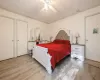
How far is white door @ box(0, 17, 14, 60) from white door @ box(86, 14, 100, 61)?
4024 mm

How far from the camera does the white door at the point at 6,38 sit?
10.9ft

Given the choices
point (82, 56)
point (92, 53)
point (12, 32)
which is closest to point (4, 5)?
point (12, 32)

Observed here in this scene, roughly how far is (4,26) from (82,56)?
4134 millimetres

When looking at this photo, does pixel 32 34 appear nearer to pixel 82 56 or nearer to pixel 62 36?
pixel 62 36

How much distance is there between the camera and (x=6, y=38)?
11.4ft

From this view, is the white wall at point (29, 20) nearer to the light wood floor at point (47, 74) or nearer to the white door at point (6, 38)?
the white door at point (6, 38)

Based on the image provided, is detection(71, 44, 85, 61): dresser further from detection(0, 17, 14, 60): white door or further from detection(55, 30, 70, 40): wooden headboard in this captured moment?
detection(0, 17, 14, 60): white door

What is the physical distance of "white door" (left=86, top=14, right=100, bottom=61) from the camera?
10.8 feet

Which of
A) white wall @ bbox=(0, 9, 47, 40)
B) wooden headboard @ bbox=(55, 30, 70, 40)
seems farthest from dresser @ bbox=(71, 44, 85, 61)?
white wall @ bbox=(0, 9, 47, 40)

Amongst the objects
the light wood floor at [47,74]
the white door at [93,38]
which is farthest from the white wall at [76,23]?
the light wood floor at [47,74]

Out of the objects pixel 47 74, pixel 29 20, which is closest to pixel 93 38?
pixel 47 74

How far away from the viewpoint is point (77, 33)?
3932 mm

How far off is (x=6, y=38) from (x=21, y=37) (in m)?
0.84

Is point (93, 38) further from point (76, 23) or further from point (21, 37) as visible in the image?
point (21, 37)
